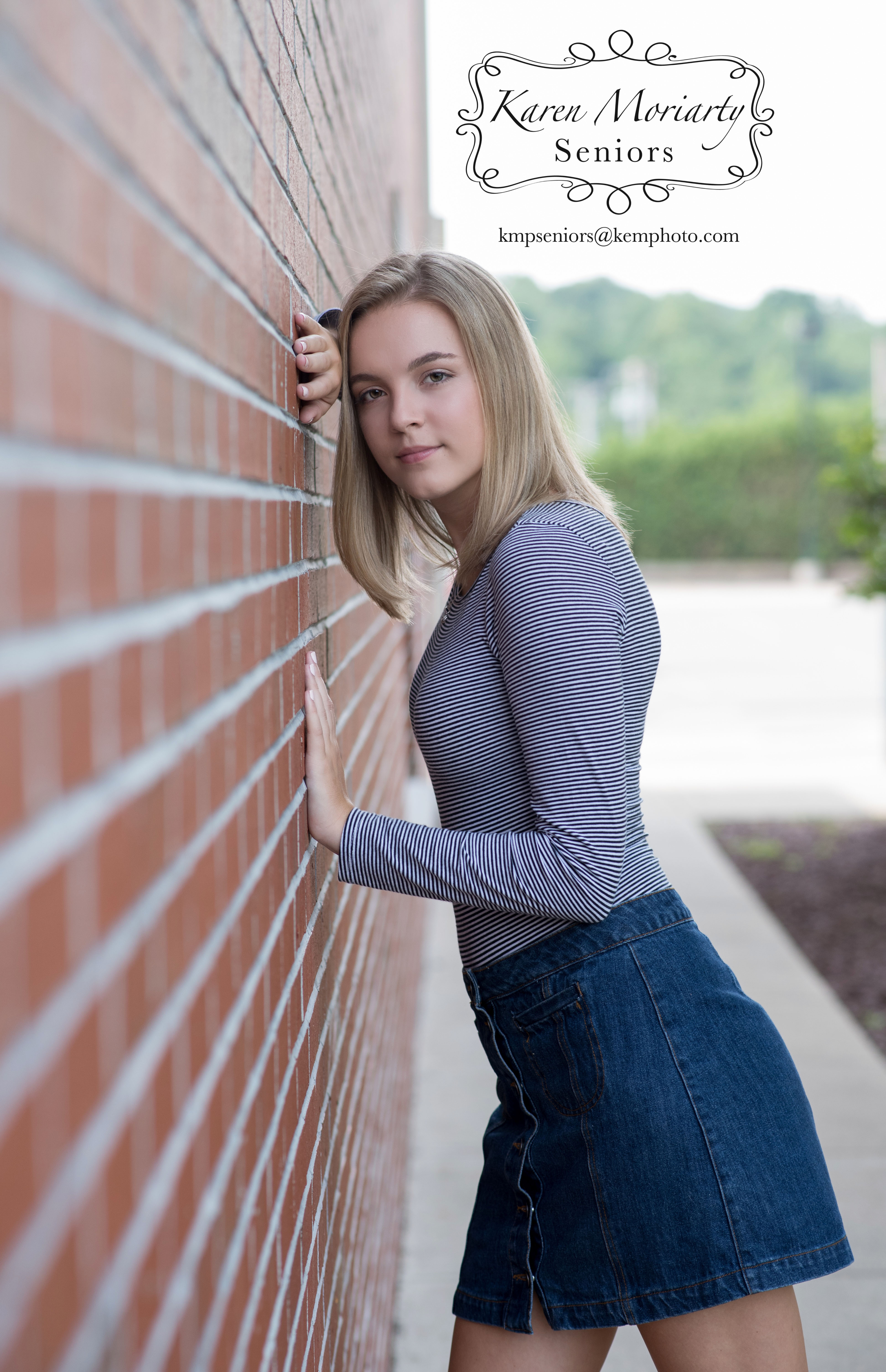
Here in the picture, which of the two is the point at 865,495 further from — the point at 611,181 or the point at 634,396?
the point at 634,396

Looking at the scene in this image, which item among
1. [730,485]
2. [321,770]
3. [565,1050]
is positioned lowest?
[565,1050]

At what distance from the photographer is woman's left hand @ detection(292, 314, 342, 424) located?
1.69 meters

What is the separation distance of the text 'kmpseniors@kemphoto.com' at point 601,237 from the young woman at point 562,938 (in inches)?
79.2

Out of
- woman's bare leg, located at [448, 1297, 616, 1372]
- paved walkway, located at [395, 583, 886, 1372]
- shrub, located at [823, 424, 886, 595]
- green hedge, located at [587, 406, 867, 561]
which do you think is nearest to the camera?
woman's bare leg, located at [448, 1297, 616, 1372]

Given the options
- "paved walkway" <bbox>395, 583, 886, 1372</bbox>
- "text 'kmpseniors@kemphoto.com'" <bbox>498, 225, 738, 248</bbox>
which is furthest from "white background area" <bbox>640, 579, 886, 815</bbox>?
"text 'kmpseniors@kemphoto.com'" <bbox>498, 225, 738, 248</bbox>

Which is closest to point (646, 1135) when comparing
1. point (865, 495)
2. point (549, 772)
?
point (549, 772)

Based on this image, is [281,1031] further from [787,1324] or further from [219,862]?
[787,1324]

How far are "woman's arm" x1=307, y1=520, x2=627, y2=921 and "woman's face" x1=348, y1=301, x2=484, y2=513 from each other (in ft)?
1.06

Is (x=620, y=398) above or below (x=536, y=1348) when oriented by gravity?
above

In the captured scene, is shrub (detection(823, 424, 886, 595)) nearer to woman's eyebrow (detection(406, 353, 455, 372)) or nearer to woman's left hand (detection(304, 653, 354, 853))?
woman's eyebrow (detection(406, 353, 455, 372))

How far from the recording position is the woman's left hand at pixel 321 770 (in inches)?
65.8

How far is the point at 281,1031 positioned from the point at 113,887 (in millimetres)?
703

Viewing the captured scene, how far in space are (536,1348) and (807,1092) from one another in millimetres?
2791

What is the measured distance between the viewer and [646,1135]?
1.75 m
